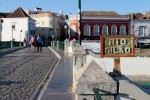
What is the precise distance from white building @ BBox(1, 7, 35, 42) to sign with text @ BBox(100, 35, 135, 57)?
84887 mm

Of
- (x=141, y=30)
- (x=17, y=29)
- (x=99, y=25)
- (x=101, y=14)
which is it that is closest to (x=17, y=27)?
→ (x=17, y=29)

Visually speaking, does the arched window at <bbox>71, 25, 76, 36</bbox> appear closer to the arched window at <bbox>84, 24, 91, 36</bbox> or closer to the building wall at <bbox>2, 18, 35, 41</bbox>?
the arched window at <bbox>84, 24, 91, 36</bbox>

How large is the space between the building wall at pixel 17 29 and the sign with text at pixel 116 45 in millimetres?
85098

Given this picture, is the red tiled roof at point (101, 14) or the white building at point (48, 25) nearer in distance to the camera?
the red tiled roof at point (101, 14)

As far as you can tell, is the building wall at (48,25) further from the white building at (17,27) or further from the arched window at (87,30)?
the arched window at (87,30)

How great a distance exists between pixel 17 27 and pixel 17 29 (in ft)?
1.65

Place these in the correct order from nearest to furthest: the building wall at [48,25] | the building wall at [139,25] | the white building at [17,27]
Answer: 1. the building wall at [139,25]
2. the white building at [17,27]
3. the building wall at [48,25]

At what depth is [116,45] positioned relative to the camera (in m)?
6.32

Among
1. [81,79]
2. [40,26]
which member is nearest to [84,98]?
[81,79]

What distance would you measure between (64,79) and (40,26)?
89.7 m

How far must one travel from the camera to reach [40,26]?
10394cm

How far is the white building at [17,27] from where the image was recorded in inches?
3602

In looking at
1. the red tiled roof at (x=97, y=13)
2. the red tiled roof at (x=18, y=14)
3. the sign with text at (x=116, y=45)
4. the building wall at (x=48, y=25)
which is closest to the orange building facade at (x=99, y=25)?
the red tiled roof at (x=97, y=13)

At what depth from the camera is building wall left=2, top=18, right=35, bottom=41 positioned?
300 feet
